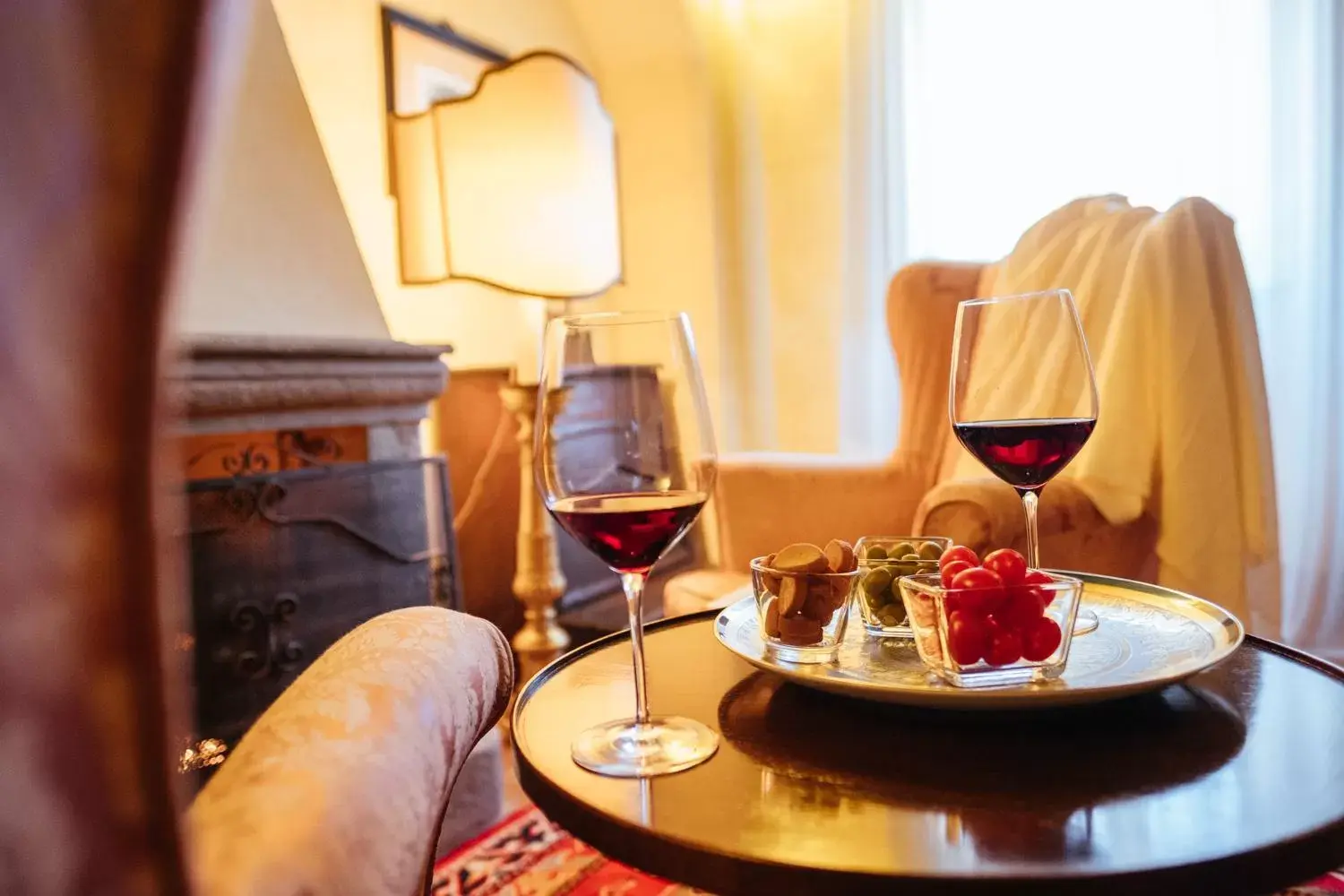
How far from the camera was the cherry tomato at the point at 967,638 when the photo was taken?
0.56 m

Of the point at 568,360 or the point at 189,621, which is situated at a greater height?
the point at 568,360

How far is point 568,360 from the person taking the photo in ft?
1.86

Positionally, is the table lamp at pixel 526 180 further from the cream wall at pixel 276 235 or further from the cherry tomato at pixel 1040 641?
the cherry tomato at pixel 1040 641

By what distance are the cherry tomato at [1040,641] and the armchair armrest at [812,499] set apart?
130cm

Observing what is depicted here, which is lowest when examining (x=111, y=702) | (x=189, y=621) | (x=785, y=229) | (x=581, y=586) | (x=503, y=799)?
(x=503, y=799)

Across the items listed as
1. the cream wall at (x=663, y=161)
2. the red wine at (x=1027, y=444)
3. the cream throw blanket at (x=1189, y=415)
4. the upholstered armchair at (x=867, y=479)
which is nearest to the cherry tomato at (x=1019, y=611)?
the red wine at (x=1027, y=444)

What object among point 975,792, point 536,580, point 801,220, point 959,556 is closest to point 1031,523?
point 959,556

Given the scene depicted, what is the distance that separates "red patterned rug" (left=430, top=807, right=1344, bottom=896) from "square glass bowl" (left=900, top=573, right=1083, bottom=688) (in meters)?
0.92

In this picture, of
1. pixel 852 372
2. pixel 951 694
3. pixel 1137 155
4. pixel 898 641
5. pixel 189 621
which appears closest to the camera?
pixel 951 694

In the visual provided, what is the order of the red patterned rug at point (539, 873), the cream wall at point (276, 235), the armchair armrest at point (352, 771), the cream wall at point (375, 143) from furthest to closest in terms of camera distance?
the cream wall at point (375, 143), the cream wall at point (276, 235), the red patterned rug at point (539, 873), the armchair armrest at point (352, 771)

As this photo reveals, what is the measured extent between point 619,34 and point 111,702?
3.21 meters

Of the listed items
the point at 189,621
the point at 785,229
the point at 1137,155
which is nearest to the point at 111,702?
the point at 189,621

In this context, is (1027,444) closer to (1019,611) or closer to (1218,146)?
(1019,611)

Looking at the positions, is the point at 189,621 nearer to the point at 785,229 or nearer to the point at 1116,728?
the point at 1116,728
